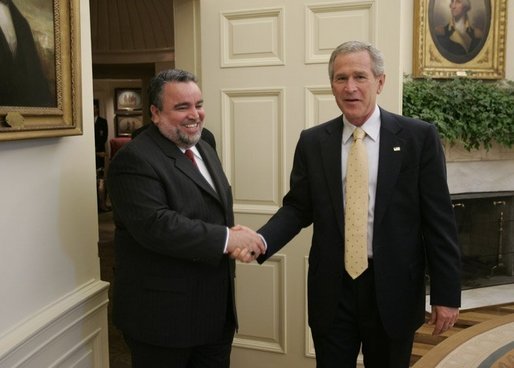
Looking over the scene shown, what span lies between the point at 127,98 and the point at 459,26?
998 cm

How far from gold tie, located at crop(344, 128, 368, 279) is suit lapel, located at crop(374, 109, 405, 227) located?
0.04 meters

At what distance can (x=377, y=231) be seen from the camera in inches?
66.8

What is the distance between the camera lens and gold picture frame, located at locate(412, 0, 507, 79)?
452cm

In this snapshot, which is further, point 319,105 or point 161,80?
point 319,105

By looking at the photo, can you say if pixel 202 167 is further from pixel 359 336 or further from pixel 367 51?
pixel 359 336

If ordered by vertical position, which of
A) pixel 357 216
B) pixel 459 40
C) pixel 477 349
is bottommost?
pixel 477 349

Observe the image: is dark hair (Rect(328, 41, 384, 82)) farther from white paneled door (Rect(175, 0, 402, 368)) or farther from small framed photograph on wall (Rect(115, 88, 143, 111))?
small framed photograph on wall (Rect(115, 88, 143, 111))

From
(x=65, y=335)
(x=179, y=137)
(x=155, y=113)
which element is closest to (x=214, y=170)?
(x=179, y=137)

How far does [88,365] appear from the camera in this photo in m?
1.95

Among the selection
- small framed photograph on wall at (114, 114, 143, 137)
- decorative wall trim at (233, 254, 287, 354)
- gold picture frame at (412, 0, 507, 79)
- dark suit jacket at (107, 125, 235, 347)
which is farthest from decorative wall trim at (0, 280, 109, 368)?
small framed photograph on wall at (114, 114, 143, 137)

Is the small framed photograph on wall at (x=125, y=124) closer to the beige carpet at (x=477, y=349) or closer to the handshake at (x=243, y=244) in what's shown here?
the beige carpet at (x=477, y=349)

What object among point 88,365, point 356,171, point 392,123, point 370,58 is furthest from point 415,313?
point 88,365

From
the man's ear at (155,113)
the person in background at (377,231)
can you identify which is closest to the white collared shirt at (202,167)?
the man's ear at (155,113)

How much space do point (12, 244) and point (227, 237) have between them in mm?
648
